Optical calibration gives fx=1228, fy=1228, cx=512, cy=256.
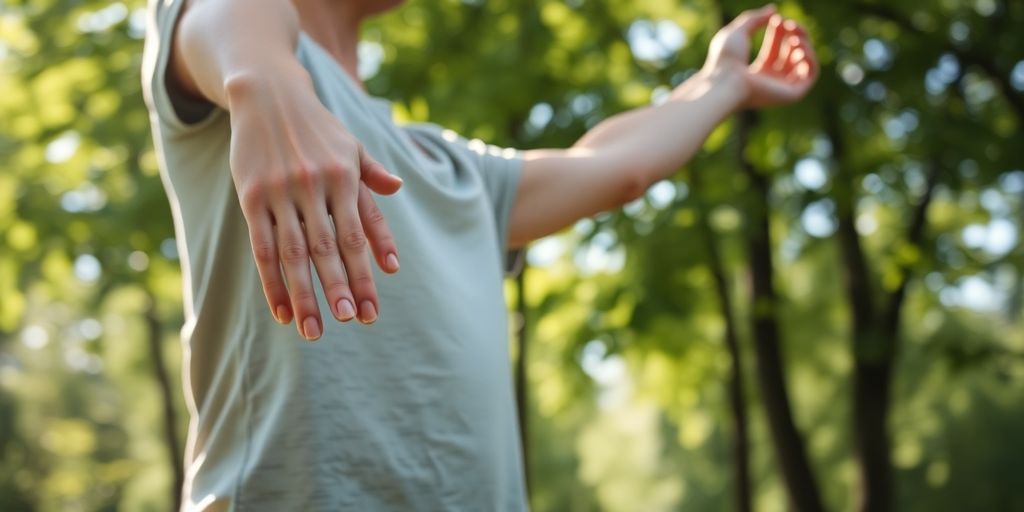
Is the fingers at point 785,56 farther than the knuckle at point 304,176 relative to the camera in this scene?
Yes

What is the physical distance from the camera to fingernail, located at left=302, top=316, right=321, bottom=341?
3.12 feet

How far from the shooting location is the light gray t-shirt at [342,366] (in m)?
1.28

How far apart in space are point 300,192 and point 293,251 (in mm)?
49

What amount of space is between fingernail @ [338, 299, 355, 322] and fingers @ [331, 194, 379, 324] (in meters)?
0.02

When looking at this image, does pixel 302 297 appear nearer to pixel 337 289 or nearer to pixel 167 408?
pixel 337 289

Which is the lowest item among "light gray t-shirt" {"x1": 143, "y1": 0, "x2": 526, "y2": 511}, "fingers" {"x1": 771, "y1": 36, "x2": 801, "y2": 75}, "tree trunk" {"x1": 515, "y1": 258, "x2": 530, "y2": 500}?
"tree trunk" {"x1": 515, "y1": 258, "x2": 530, "y2": 500}

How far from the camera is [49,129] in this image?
8.26 metres

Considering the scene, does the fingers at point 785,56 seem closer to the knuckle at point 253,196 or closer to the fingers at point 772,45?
the fingers at point 772,45

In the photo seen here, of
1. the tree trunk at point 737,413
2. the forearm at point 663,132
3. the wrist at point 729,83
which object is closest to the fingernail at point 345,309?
the forearm at point 663,132

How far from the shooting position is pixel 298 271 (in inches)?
37.7

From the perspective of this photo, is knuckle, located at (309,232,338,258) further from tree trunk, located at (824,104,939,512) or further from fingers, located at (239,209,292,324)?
tree trunk, located at (824,104,939,512)

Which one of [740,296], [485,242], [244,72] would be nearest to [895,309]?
[740,296]

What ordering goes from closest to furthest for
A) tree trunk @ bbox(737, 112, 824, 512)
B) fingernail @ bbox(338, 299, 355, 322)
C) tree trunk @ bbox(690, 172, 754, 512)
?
fingernail @ bbox(338, 299, 355, 322)
tree trunk @ bbox(737, 112, 824, 512)
tree trunk @ bbox(690, 172, 754, 512)

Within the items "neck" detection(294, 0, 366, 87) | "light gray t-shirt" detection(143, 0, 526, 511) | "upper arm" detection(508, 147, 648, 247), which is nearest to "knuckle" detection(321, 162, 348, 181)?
"light gray t-shirt" detection(143, 0, 526, 511)
